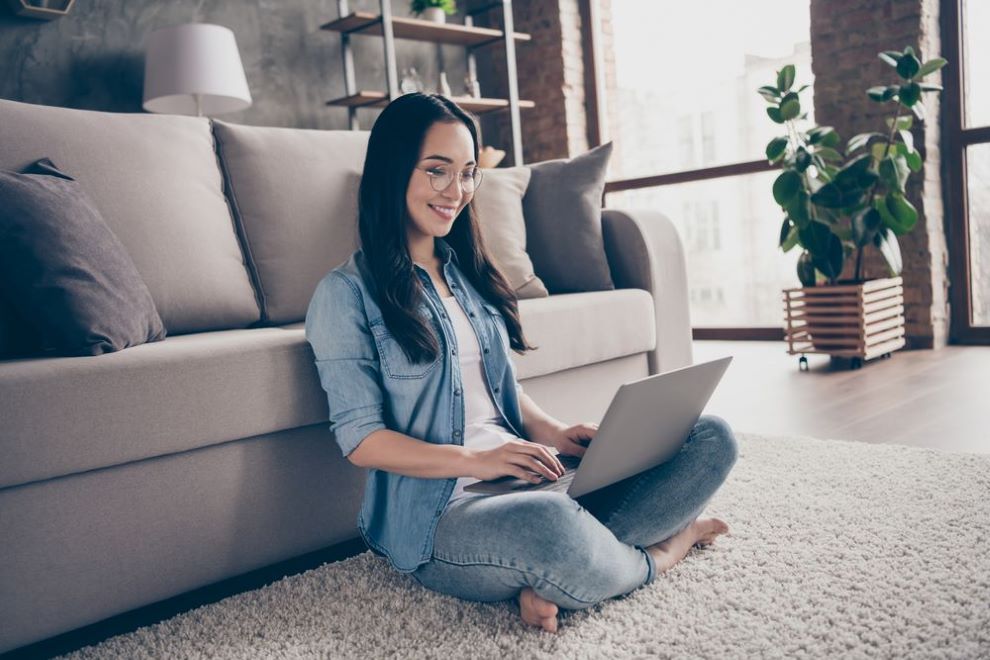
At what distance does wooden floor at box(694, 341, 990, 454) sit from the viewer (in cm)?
235

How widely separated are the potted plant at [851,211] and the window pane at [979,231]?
1.39 feet

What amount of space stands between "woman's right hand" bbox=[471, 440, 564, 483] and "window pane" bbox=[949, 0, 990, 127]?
11.6 ft

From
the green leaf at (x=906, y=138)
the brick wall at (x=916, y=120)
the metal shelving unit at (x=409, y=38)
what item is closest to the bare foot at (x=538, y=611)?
the green leaf at (x=906, y=138)

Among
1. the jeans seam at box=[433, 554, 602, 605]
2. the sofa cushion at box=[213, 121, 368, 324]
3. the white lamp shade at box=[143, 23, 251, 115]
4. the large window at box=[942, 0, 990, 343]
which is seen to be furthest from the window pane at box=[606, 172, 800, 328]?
the jeans seam at box=[433, 554, 602, 605]

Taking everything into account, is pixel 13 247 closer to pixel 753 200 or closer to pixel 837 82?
pixel 837 82

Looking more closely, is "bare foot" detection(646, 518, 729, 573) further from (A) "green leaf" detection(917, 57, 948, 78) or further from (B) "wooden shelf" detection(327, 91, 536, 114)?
(B) "wooden shelf" detection(327, 91, 536, 114)

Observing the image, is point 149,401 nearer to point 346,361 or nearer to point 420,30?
point 346,361

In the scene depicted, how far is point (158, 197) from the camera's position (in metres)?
1.96

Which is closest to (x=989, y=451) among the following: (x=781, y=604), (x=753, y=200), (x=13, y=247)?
(x=781, y=604)

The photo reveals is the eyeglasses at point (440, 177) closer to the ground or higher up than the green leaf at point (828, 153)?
closer to the ground

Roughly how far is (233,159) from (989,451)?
2.03 metres

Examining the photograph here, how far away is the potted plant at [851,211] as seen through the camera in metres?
3.41

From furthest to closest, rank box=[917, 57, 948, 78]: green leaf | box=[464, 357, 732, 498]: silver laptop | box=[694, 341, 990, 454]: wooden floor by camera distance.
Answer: box=[917, 57, 948, 78]: green leaf < box=[694, 341, 990, 454]: wooden floor < box=[464, 357, 732, 498]: silver laptop

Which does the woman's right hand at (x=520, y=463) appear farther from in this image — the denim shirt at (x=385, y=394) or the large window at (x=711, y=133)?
the large window at (x=711, y=133)
